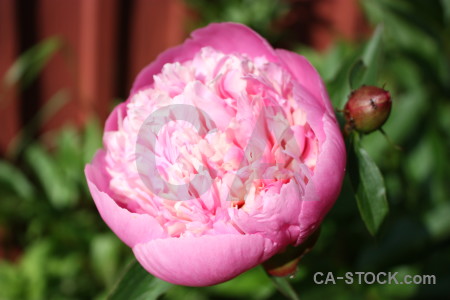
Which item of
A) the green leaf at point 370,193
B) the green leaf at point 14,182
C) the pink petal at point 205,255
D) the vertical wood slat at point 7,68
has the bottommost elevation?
the green leaf at point 14,182

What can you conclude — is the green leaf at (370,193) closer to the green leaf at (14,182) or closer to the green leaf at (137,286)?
the green leaf at (137,286)

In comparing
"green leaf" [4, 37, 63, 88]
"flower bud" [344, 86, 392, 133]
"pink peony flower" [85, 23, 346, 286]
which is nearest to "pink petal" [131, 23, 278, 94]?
"pink peony flower" [85, 23, 346, 286]

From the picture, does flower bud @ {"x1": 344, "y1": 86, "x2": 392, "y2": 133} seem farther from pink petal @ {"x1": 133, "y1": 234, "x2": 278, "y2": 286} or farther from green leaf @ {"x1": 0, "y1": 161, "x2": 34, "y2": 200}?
green leaf @ {"x1": 0, "y1": 161, "x2": 34, "y2": 200}

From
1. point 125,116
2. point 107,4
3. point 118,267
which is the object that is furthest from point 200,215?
point 107,4

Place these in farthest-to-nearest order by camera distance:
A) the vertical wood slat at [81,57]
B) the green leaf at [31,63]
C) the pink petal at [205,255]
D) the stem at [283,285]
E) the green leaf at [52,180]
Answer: the vertical wood slat at [81,57] < the green leaf at [31,63] < the green leaf at [52,180] < the stem at [283,285] < the pink petal at [205,255]

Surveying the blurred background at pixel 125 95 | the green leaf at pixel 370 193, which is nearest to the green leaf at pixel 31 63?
the blurred background at pixel 125 95

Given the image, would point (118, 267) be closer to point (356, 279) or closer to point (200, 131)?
point (356, 279)

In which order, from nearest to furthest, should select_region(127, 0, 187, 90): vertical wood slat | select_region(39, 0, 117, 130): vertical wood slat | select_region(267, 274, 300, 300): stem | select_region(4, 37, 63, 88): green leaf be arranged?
1. select_region(267, 274, 300, 300): stem
2. select_region(4, 37, 63, 88): green leaf
3. select_region(39, 0, 117, 130): vertical wood slat
4. select_region(127, 0, 187, 90): vertical wood slat
